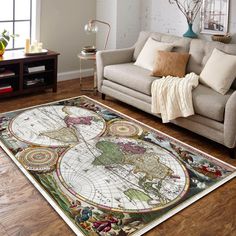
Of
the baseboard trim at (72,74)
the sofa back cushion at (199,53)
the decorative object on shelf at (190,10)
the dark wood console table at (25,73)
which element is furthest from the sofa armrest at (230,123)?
the baseboard trim at (72,74)

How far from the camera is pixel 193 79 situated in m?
3.49

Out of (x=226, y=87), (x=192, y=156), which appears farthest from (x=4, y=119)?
(x=226, y=87)

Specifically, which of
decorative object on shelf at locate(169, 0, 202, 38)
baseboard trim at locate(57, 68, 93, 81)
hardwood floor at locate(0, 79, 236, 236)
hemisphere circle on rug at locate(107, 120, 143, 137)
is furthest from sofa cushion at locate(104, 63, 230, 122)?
baseboard trim at locate(57, 68, 93, 81)

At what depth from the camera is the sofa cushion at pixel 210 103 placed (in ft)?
10.0

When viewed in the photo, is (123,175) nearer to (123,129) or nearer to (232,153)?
(123,129)

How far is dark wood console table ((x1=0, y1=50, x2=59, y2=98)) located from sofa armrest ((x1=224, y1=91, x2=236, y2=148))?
243 centimetres

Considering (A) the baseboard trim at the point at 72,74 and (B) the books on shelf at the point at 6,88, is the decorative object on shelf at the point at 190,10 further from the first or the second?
(B) the books on shelf at the point at 6,88

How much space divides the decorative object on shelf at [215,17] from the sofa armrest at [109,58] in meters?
1.04

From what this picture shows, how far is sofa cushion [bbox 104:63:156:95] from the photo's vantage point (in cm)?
370

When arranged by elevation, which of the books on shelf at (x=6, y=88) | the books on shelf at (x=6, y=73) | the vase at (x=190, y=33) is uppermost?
the vase at (x=190, y=33)

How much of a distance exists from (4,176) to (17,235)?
710 mm

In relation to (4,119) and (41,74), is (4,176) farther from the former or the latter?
(41,74)

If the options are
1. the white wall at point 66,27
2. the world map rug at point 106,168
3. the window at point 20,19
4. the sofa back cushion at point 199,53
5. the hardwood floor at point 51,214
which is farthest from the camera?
the white wall at point 66,27

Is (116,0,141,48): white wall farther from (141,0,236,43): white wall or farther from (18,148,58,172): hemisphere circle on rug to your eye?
(18,148,58,172): hemisphere circle on rug
